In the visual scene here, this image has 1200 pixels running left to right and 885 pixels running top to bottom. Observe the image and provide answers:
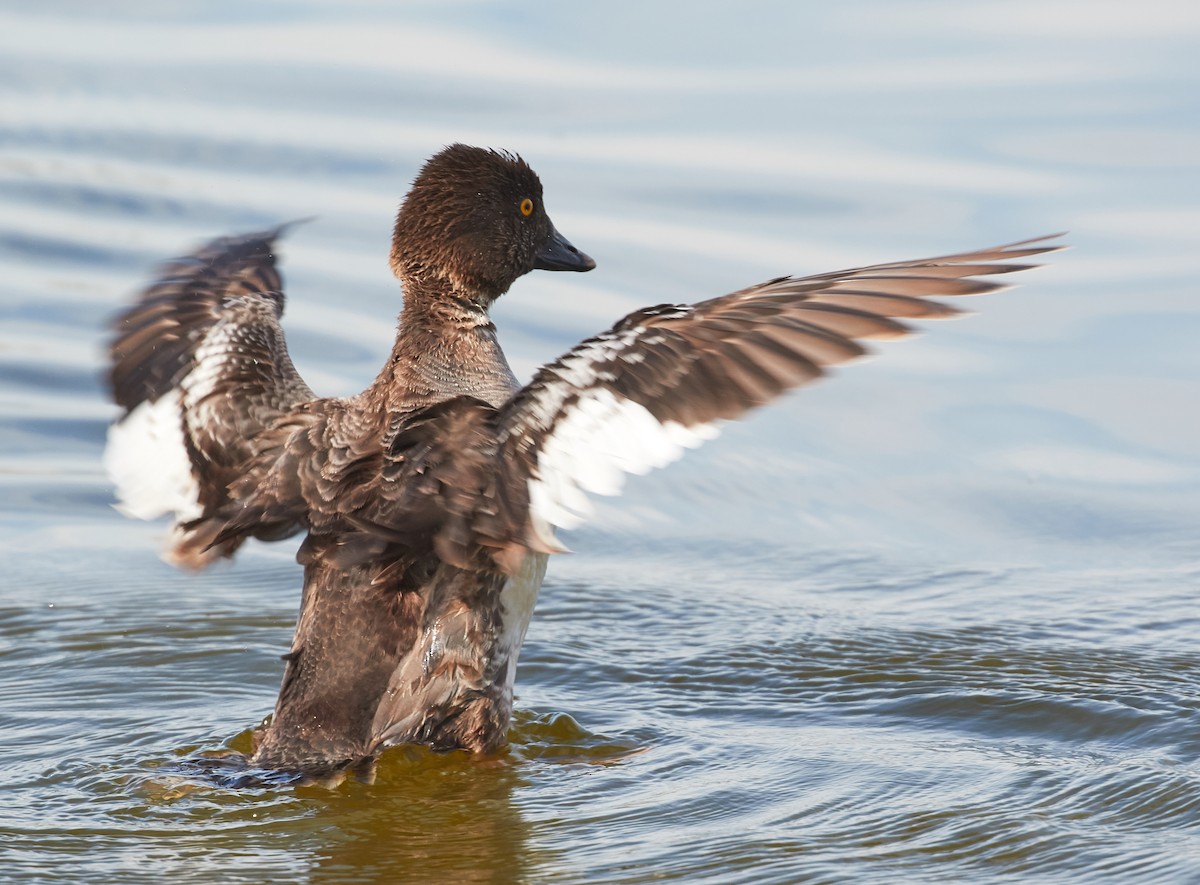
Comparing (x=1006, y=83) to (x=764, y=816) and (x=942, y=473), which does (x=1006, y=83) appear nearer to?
(x=942, y=473)

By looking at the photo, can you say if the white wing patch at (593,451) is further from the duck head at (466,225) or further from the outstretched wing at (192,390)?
the duck head at (466,225)

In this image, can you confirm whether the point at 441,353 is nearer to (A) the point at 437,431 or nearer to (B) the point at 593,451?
(A) the point at 437,431

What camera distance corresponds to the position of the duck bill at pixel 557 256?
7730 mm

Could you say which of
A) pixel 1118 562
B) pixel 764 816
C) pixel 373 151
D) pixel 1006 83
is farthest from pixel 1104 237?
pixel 764 816

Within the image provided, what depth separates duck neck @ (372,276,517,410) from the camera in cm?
664

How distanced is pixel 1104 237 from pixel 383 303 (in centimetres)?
490

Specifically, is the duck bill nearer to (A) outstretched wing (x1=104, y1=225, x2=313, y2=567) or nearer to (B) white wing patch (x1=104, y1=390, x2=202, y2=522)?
(A) outstretched wing (x1=104, y1=225, x2=313, y2=567)

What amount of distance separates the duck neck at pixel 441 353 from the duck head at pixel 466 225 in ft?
0.20

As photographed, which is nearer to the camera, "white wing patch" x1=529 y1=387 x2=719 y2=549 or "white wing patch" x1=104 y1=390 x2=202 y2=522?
"white wing patch" x1=529 y1=387 x2=719 y2=549

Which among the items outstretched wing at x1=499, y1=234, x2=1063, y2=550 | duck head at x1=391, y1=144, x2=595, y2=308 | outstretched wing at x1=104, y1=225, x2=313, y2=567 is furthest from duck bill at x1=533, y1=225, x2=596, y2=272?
outstretched wing at x1=499, y1=234, x2=1063, y2=550

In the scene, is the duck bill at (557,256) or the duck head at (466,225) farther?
the duck bill at (557,256)

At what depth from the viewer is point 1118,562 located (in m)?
8.76

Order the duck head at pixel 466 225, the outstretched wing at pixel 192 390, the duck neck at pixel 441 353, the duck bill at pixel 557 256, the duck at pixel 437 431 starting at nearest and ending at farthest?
the duck at pixel 437 431 < the duck neck at pixel 441 353 < the outstretched wing at pixel 192 390 < the duck head at pixel 466 225 < the duck bill at pixel 557 256

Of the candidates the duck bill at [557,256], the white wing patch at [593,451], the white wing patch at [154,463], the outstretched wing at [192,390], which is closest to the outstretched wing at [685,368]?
the white wing patch at [593,451]
